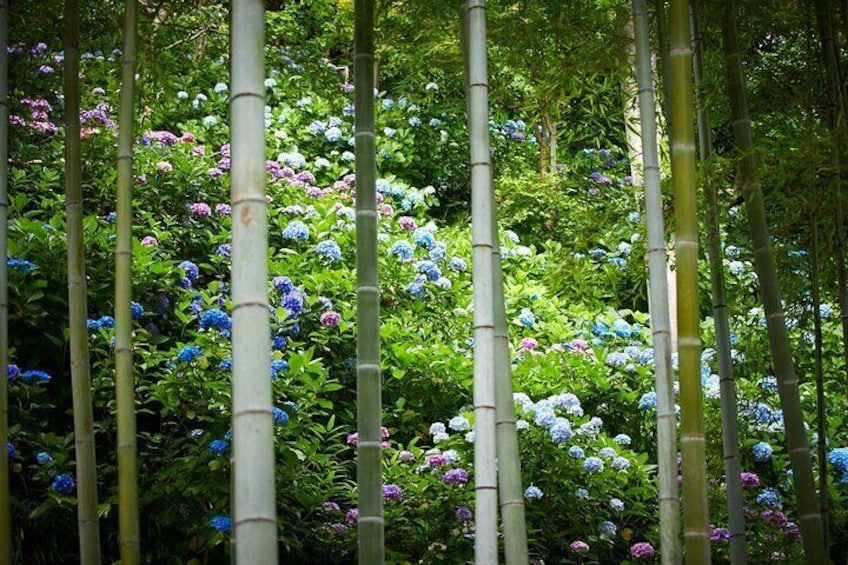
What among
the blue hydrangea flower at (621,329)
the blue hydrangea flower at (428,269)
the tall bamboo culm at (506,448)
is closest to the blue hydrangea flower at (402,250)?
the blue hydrangea flower at (428,269)

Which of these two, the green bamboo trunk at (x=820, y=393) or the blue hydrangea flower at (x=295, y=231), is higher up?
the blue hydrangea flower at (x=295, y=231)

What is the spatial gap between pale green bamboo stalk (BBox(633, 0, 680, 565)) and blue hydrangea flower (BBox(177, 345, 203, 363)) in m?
1.84

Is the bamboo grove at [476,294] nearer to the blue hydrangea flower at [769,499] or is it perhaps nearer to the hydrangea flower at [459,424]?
the blue hydrangea flower at [769,499]

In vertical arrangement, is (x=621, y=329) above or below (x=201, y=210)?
below

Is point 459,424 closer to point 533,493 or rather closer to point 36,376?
point 533,493

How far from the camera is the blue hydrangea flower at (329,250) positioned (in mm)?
6098

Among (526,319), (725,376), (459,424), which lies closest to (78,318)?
(459,424)

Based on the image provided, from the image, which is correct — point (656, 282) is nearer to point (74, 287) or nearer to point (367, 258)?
point (367, 258)

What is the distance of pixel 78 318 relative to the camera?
11.7ft

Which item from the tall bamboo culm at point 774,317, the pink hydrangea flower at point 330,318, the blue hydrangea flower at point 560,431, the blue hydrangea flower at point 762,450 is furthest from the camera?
the pink hydrangea flower at point 330,318

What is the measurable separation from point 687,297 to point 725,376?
1275mm

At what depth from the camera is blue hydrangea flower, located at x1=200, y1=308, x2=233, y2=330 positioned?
4734mm

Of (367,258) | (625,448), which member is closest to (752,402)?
(625,448)

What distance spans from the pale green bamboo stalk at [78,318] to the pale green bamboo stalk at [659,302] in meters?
1.63
